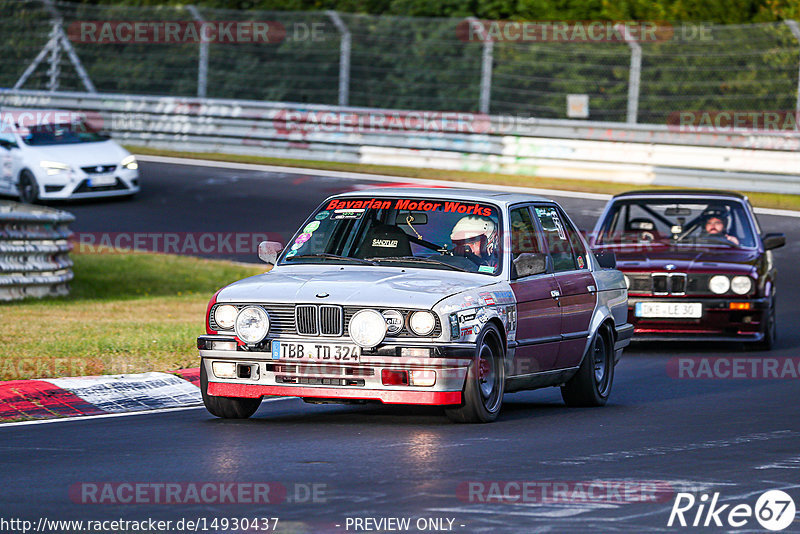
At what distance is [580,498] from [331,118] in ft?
72.1

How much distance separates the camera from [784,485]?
23.8ft

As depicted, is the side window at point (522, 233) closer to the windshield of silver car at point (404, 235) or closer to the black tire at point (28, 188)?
the windshield of silver car at point (404, 235)

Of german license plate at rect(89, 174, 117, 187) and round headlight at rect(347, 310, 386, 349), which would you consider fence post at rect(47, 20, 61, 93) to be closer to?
german license plate at rect(89, 174, 117, 187)

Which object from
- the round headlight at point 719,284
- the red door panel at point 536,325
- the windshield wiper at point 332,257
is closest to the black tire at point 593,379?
the red door panel at point 536,325

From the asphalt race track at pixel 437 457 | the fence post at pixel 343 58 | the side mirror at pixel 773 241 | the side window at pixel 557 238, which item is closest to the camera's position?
the asphalt race track at pixel 437 457

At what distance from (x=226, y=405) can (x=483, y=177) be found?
1787 cm

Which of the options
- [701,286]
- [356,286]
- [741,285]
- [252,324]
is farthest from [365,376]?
[741,285]

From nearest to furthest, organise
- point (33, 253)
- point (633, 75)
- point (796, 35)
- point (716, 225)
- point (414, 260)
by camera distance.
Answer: point (414, 260) → point (716, 225) → point (33, 253) → point (796, 35) → point (633, 75)

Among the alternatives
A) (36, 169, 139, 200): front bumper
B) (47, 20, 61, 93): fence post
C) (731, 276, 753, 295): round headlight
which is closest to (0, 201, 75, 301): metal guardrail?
(36, 169, 139, 200): front bumper

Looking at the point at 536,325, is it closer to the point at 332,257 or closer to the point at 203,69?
the point at 332,257

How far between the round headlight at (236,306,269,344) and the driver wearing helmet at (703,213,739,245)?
7.45 meters

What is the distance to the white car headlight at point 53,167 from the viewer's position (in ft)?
79.5

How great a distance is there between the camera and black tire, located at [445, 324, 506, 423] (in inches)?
351

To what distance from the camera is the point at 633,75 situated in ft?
86.7
